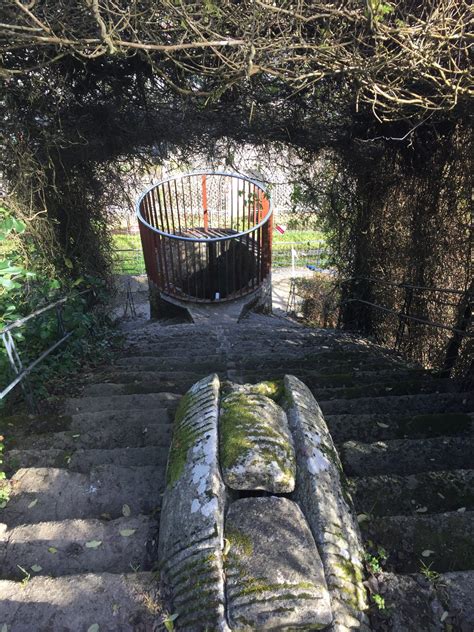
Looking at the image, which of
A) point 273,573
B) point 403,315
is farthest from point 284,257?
point 273,573

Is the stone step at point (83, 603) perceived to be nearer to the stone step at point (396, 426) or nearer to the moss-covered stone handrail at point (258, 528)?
the moss-covered stone handrail at point (258, 528)

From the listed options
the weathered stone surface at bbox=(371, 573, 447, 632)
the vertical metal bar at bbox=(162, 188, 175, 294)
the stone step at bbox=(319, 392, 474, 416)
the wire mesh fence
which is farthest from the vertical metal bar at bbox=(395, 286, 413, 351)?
the wire mesh fence

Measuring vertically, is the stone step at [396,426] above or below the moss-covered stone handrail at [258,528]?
below

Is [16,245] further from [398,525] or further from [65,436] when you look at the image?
[398,525]

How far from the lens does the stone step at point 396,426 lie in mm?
2600

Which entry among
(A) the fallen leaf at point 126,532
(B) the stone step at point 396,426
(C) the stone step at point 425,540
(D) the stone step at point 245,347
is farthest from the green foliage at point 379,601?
(D) the stone step at point 245,347

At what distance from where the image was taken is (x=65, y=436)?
2592 mm

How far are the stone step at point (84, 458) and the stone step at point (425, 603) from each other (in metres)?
1.29

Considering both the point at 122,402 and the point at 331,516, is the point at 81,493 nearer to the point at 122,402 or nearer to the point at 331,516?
the point at 122,402

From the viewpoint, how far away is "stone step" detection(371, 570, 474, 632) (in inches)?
52.5

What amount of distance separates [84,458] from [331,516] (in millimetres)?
1517

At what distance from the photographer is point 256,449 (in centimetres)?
165

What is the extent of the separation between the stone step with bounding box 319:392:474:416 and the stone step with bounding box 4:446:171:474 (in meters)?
1.33

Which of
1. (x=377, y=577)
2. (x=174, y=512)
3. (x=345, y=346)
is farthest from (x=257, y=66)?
(x=345, y=346)
